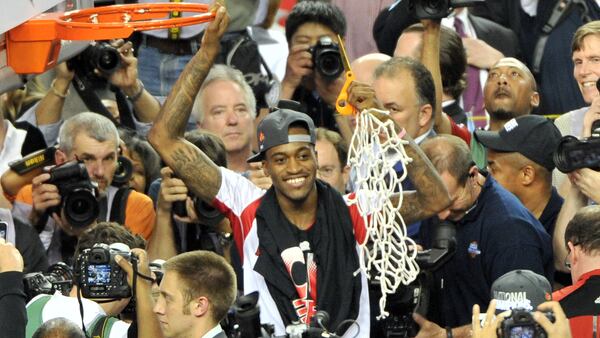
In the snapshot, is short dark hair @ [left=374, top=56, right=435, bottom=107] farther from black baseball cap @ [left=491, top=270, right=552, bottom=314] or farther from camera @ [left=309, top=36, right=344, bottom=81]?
black baseball cap @ [left=491, top=270, right=552, bottom=314]

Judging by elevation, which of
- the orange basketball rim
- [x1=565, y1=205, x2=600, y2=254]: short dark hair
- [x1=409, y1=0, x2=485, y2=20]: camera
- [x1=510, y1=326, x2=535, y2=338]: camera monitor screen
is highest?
the orange basketball rim

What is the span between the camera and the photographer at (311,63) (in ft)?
37.6

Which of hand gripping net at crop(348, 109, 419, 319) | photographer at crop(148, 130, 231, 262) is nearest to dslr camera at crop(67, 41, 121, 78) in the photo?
photographer at crop(148, 130, 231, 262)

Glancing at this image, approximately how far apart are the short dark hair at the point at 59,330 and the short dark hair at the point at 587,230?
2.45m

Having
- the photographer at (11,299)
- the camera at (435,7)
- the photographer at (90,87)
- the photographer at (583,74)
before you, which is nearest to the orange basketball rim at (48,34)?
the photographer at (11,299)

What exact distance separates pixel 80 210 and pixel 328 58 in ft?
7.15

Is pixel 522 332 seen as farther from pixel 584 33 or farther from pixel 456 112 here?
pixel 456 112

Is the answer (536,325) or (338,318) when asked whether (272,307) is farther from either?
(536,325)

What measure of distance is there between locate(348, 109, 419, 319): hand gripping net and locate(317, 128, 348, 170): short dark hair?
1763 mm

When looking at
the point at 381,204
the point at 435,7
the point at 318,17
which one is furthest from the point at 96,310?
the point at 318,17

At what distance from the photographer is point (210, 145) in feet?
32.5

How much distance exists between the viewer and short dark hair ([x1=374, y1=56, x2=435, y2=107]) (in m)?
9.77

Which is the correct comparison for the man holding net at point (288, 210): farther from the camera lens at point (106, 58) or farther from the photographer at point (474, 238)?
the camera lens at point (106, 58)

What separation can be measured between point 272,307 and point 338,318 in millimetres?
357
